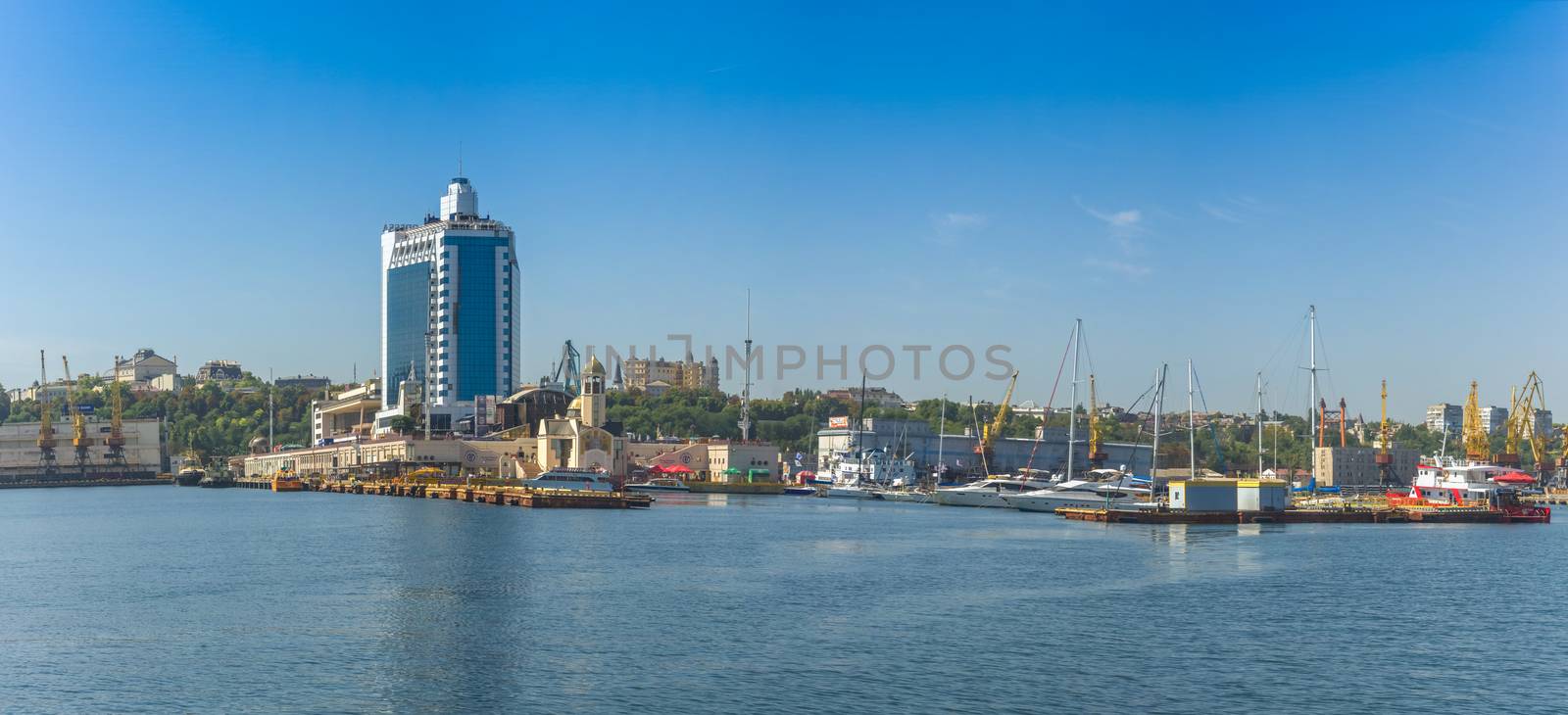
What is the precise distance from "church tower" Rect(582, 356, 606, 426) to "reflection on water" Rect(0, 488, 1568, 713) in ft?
329

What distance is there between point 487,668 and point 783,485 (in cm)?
13857

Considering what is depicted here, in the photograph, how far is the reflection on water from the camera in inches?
1449

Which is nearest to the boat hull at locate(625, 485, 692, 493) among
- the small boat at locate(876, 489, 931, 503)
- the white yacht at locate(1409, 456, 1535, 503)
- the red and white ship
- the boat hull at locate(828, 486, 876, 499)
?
the boat hull at locate(828, 486, 876, 499)

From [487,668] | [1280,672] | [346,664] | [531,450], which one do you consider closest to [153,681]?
[346,664]

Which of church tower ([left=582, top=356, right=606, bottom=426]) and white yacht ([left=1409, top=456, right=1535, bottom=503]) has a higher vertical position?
church tower ([left=582, top=356, right=606, bottom=426])

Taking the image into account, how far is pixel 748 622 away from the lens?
156ft

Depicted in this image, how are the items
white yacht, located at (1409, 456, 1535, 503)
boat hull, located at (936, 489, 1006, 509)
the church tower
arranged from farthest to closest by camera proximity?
the church tower < boat hull, located at (936, 489, 1006, 509) < white yacht, located at (1409, 456, 1535, 503)

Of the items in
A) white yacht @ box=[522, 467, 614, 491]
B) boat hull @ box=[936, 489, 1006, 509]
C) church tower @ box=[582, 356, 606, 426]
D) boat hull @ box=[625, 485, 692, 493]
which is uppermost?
church tower @ box=[582, 356, 606, 426]

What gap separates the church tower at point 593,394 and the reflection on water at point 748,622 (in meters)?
100

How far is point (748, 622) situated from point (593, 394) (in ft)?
473

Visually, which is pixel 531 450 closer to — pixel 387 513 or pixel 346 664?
pixel 387 513

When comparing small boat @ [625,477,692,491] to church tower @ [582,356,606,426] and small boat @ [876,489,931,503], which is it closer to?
church tower @ [582,356,606,426]

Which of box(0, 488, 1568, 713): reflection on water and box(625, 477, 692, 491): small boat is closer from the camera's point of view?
box(0, 488, 1568, 713): reflection on water

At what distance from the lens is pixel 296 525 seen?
313 ft
